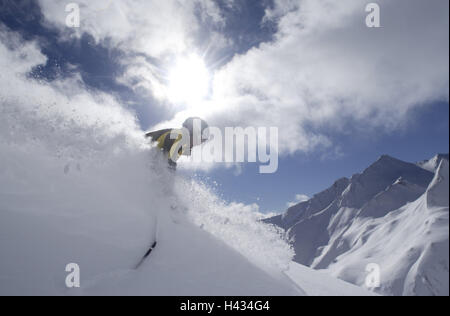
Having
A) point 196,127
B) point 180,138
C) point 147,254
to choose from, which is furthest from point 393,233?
point 147,254

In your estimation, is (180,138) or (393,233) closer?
(180,138)

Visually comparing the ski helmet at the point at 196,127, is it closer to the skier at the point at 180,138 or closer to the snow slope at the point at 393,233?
the skier at the point at 180,138

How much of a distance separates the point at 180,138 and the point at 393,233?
25373 millimetres

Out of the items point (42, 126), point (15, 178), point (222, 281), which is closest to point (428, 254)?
point (222, 281)

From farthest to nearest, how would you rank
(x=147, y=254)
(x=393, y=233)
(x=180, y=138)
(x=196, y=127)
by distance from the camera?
(x=393, y=233) < (x=196, y=127) < (x=180, y=138) < (x=147, y=254)

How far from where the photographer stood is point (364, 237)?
129m

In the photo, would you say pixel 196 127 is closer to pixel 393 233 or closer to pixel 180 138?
pixel 180 138

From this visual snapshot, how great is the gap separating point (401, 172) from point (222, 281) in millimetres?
188370

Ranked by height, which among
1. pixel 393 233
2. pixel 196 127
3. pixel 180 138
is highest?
pixel 196 127

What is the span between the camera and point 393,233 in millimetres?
24891

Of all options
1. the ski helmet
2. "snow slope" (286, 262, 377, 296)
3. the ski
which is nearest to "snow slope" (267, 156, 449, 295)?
"snow slope" (286, 262, 377, 296)

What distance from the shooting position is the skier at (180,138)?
8.52m

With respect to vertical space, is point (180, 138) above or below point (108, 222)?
above
